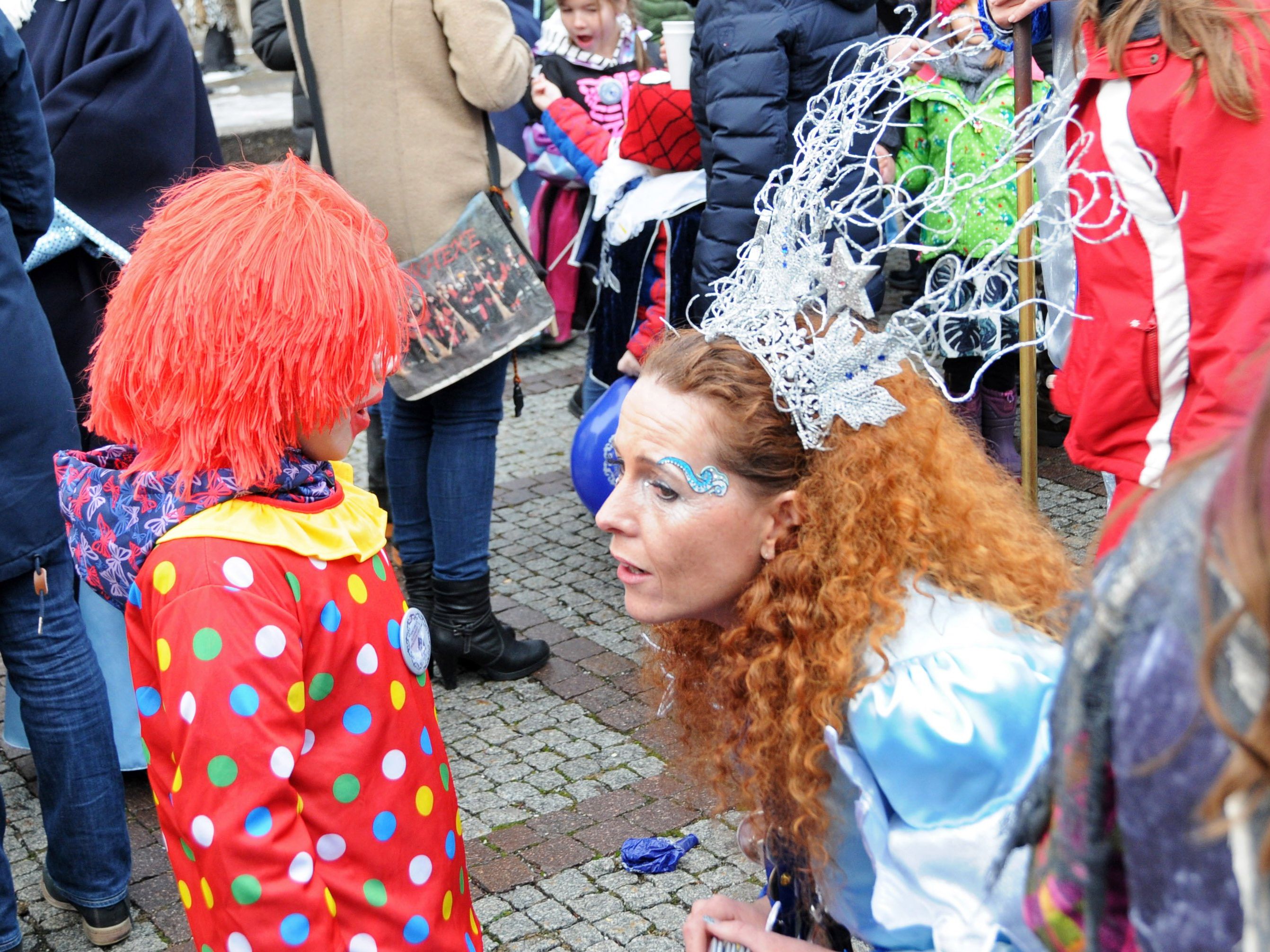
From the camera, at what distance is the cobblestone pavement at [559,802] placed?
293 centimetres

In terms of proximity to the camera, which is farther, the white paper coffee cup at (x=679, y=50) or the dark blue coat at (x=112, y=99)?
the white paper coffee cup at (x=679, y=50)

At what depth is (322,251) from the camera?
6.20ft

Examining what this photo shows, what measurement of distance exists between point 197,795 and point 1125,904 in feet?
4.08

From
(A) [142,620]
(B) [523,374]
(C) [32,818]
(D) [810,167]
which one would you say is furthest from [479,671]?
(B) [523,374]

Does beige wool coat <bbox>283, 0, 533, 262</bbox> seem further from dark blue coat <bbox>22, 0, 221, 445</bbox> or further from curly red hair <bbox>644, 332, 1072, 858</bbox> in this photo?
curly red hair <bbox>644, 332, 1072, 858</bbox>

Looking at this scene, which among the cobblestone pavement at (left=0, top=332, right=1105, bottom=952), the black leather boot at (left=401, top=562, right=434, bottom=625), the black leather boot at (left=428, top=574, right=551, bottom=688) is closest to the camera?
the cobblestone pavement at (left=0, top=332, right=1105, bottom=952)

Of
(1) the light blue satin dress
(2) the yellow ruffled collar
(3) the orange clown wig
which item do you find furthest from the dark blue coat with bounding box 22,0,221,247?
(1) the light blue satin dress

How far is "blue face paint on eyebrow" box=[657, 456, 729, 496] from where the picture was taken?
67.5 inches

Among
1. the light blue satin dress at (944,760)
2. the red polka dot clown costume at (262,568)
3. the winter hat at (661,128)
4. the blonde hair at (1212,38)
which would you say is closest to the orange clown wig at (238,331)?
the red polka dot clown costume at (262,568)

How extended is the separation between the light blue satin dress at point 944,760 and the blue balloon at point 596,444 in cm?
275

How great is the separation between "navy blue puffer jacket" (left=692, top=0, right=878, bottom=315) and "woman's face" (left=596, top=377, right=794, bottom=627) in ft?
5.85

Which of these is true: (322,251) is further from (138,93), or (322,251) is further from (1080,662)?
(138,93)

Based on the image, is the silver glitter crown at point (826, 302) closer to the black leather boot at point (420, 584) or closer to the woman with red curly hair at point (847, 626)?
the woman with red curly hair at point (847, 626)

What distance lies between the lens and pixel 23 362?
102 inches
